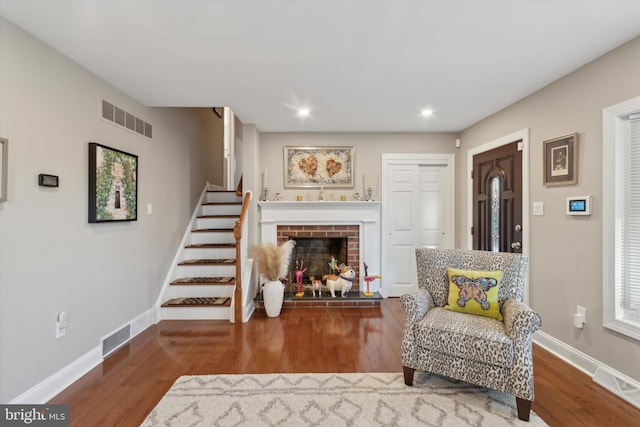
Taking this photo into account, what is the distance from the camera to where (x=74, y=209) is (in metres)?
2.35

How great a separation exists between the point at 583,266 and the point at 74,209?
12.9ft

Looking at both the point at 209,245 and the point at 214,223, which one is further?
the point at 214,223

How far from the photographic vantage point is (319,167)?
448cm

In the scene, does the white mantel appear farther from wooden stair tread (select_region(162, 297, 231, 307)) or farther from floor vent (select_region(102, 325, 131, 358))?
floor vent (select_region(102, 325, 131, 358))

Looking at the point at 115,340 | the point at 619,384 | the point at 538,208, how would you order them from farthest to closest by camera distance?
the point at 538,208
the point at 115,340
the point at 619,384

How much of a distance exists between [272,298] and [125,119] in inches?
92.3


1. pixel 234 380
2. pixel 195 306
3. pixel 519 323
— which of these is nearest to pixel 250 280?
pixel 195 306

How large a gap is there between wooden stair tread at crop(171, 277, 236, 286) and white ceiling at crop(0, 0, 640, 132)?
1992mm

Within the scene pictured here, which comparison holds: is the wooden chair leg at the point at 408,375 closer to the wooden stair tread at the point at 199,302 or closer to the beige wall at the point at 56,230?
the wooden stair tread at the point at 199,302

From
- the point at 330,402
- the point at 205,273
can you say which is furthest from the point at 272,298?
the point at 330,402

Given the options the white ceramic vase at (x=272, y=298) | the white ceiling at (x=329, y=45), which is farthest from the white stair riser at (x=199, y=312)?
the white ceiling at (x=329, y=45)

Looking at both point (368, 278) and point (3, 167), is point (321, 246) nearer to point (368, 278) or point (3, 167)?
point (368, 278)

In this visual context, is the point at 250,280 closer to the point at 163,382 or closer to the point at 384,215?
the point at 163,382

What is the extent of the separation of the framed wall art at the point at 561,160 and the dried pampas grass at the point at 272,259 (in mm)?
2654
